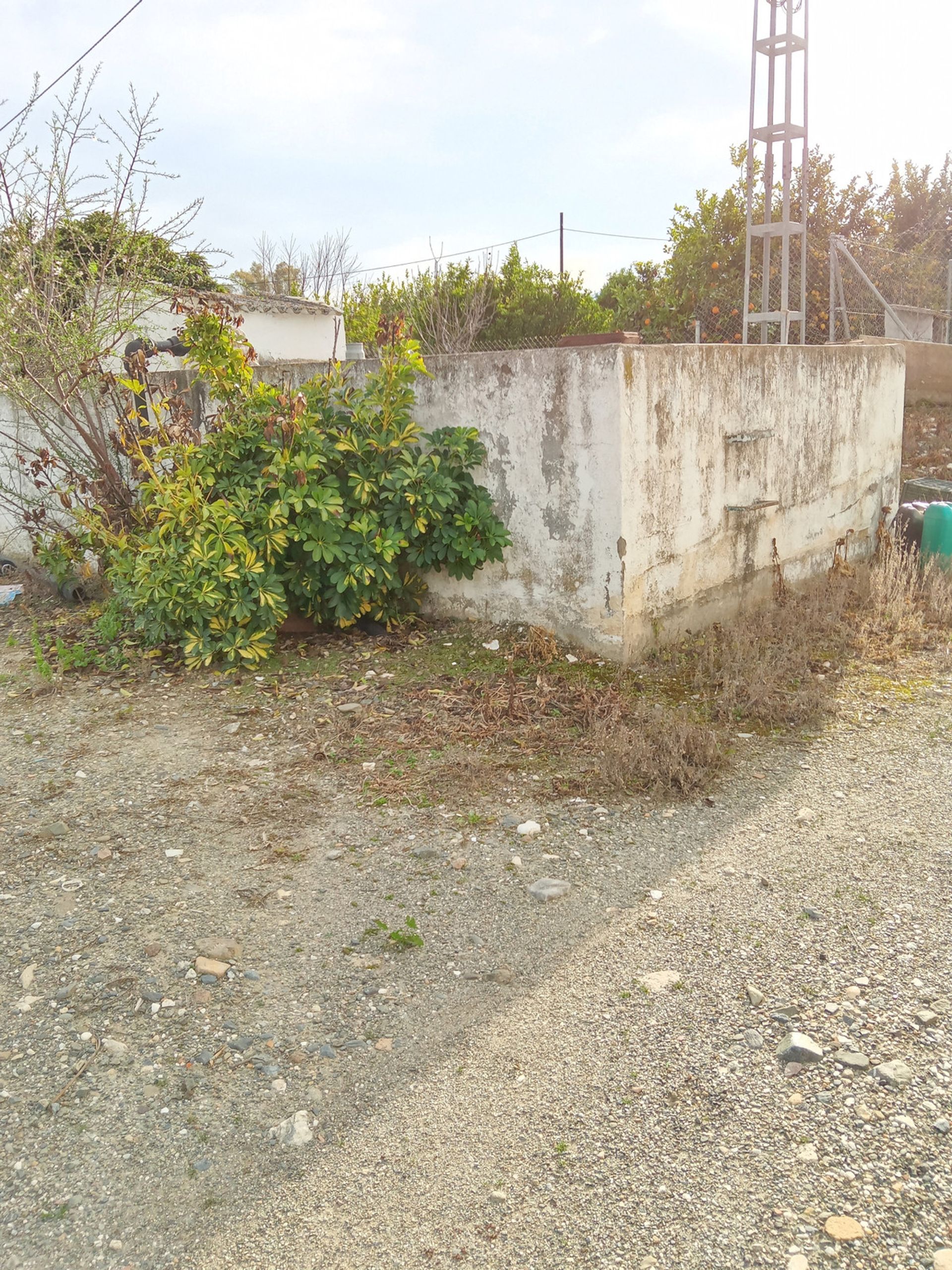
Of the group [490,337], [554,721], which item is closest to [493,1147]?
[554,721]

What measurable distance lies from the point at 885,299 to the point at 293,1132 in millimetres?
12104

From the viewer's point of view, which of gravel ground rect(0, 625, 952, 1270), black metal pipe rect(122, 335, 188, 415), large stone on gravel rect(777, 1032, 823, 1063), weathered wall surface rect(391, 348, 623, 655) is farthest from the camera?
black metal pipe rect(122, 335, 188, 415)

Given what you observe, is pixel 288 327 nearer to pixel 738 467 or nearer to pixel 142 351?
pixel 142 351

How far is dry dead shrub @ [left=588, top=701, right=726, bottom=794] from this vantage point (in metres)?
3.99

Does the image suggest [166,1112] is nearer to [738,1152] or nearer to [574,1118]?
[574,1118]

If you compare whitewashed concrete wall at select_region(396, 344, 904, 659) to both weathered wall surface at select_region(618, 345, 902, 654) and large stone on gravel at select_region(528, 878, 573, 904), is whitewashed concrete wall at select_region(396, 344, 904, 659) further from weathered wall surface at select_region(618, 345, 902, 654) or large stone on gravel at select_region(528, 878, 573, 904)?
large stone on gravel at select_region(528, 878, 573, 904)

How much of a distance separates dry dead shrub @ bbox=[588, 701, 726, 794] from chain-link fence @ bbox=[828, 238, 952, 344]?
8.08 meters

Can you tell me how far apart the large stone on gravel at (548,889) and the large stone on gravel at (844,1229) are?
139cm

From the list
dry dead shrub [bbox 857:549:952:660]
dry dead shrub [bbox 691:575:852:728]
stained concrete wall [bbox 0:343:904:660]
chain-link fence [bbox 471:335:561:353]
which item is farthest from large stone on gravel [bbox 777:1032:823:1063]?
chain-link fence [bbox 471:335:561:353]

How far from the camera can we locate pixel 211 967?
2.86m

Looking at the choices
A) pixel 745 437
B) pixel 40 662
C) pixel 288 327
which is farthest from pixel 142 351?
pixel 288 327

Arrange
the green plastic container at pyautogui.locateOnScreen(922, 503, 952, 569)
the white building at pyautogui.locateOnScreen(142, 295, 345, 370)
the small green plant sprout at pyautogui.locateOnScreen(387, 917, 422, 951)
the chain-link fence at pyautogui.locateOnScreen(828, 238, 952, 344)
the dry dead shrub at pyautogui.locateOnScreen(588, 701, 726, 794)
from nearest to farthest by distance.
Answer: the small green plant sprout at pyautogui.locateOnScreen(387, 917, 422, 951) → the dry dead shrub at pyautogui.locateOnScreen(588, 701, 726, 794) → the green plastic container at pyautogui.locateOnScreen(922, 503, 952, 569) → the chain-link fence at pyautogui.locateOnScreen(828, 238, 952, 344) → the white building at pyautogui.locateOnScreen(142, 295, 345, 370)

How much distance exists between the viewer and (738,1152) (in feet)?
6.96

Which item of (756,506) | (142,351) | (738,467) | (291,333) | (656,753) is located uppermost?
(291,333)
